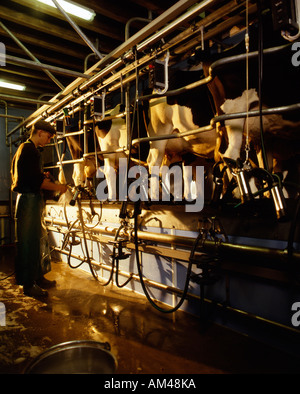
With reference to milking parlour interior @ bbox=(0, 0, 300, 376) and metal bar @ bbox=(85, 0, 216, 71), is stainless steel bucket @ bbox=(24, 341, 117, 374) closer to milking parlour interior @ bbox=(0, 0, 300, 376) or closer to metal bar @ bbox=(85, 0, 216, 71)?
milking parlour interior @ bbox=(0, 0, 300, 376)

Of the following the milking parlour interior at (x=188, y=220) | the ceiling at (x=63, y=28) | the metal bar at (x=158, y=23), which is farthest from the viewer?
the ceiling at (x=63, y=28)

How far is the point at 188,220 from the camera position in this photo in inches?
108

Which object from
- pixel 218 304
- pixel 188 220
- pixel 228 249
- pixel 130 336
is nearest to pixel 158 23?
pixel 188 220

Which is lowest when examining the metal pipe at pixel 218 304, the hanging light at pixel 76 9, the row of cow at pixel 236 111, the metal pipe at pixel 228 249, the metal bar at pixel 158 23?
the metal pipe at pixel 218 304

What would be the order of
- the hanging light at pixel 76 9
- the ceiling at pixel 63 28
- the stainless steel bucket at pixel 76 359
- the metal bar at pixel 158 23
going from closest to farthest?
the stainless steel bucket at pixel 76 359, the metal bar at pixel 158 23, the hanging light at pixel 76 9, the ceiling at pixel 63 28

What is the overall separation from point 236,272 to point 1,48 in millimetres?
4678

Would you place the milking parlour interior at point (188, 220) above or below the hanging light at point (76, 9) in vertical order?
below

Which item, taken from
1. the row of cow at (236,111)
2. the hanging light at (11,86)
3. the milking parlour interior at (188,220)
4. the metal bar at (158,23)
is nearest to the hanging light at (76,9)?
the milking parlour interior at (188,220)

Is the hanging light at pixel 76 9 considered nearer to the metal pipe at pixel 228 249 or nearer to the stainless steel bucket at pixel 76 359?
the metal pipe at pixel 228 249

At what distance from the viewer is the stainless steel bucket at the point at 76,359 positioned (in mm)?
1797

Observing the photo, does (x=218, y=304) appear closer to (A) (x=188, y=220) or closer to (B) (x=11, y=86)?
(A) (x=188, y=220)

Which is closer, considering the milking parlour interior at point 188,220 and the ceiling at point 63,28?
the milking parlour interior at point 188,220

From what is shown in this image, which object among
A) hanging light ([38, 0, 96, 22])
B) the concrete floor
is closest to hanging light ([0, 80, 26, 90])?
hanging light ([38, 0, 96, 22])

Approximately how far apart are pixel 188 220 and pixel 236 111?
1.17 meters
